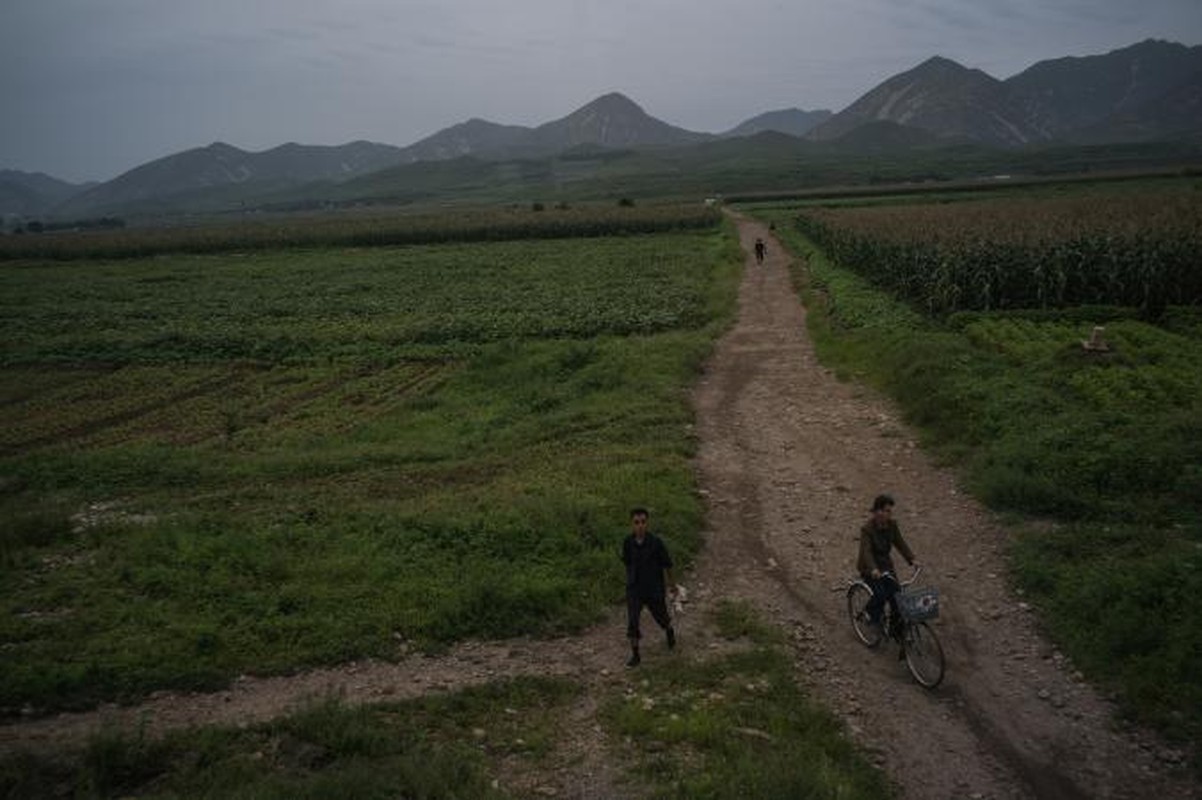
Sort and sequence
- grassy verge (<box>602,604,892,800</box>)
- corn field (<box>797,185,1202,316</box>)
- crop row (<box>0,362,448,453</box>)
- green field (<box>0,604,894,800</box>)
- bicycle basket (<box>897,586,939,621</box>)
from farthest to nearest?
corn field (<box>797,185,1202,316</box>), crop row (<box>0,362,448,453</box>), bicycle basket (<box>897,586,939,621</box>), green field (<box>0,604,894,800</box>), grassy verge (<box>602,604,892,800</box>)

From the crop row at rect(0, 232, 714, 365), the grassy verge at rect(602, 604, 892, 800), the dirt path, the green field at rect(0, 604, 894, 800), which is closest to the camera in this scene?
the grassy verge at rect(602, 604, 892, 800)

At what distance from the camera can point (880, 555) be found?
10945 mm

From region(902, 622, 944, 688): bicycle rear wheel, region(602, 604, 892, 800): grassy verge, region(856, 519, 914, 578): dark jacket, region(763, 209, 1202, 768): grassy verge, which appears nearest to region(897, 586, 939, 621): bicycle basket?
region(902, 622, 944, 688): bicycle rear wheel

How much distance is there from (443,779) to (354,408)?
18701mm

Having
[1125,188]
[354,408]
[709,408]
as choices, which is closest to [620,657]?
[709,408]

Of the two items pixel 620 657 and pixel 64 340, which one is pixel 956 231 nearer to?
pixel 620 657

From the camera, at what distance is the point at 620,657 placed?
37.0 ft

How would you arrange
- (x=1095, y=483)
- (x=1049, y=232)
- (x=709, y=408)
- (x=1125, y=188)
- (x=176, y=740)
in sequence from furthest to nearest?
(x=1125, y=188)
(x=1049, y=232)
(x=709, y=408)
(x=1095, y=483)
(x=176, y=740)

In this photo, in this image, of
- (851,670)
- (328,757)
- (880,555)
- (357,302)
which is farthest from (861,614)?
(357,302)

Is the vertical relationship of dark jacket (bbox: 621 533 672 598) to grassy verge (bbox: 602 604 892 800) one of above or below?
above

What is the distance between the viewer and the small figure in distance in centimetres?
1073

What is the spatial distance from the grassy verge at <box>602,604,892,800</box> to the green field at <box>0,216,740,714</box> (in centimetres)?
229

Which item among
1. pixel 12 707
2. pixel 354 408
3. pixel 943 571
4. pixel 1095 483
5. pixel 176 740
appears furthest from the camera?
pixel 354 408

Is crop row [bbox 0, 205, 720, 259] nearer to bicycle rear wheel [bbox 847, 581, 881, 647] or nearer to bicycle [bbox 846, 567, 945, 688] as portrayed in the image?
bicycle rear wheel [bbox 847, 581, 881, 647]
